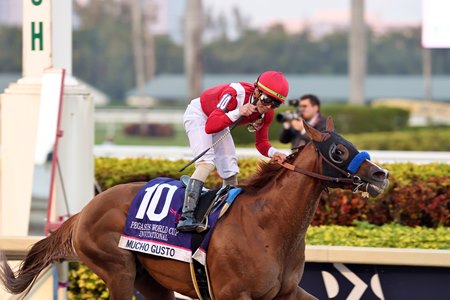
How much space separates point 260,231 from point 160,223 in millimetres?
668

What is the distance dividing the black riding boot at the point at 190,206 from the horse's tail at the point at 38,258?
94cm

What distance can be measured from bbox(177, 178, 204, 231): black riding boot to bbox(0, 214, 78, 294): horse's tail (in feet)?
3.10

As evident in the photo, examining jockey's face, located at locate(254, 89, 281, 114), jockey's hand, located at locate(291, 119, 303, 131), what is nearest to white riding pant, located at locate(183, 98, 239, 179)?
jockey's face, located at locate(254, 89, 281, 114)

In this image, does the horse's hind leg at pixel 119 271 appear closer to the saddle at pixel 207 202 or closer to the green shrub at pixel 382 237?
the saddle at pixel 207 202

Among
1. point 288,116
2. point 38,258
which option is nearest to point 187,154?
point 288,116

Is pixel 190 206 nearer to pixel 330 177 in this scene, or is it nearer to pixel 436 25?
pixel 330 177

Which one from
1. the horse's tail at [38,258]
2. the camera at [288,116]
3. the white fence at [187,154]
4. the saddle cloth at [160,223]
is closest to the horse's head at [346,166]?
the saddle cloth at [160,223]

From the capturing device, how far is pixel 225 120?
599 centimetres

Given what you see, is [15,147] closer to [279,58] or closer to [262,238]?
[262,238]

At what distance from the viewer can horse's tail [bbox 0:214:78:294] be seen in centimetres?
673

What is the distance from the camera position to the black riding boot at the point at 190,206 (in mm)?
6059

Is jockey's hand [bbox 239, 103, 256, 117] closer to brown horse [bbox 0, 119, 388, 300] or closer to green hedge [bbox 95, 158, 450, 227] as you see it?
brown horse [bbox 0, 119, 388, 300]

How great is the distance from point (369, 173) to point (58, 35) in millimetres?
3919

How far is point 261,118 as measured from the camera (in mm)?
6250
